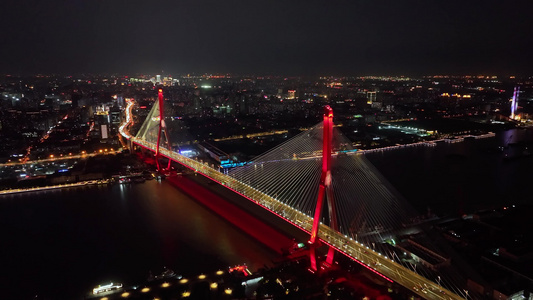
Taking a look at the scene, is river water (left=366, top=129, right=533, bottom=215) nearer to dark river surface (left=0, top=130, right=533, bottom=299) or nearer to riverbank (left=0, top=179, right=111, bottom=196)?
dark river surface (left=0, top=130, right=533, bottom=299)

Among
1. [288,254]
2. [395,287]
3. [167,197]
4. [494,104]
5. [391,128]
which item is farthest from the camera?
[494,104]

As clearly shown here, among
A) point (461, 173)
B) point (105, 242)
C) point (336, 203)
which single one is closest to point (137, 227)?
point (105, 242)

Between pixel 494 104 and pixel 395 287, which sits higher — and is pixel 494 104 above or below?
above

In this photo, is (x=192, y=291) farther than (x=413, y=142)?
No

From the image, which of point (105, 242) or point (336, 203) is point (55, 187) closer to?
point (105, 242)

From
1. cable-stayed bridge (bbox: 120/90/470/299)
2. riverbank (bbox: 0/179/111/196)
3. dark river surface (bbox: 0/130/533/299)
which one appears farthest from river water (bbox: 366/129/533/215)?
riverbank (bbox: 0/179/111/196)

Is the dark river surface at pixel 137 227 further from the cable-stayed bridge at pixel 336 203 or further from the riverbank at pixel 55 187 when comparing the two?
the cable-stayed bridge at pixel 336 203

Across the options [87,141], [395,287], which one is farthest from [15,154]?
[395,287]

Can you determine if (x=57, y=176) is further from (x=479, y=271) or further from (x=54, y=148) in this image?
(x=479, y=271)
